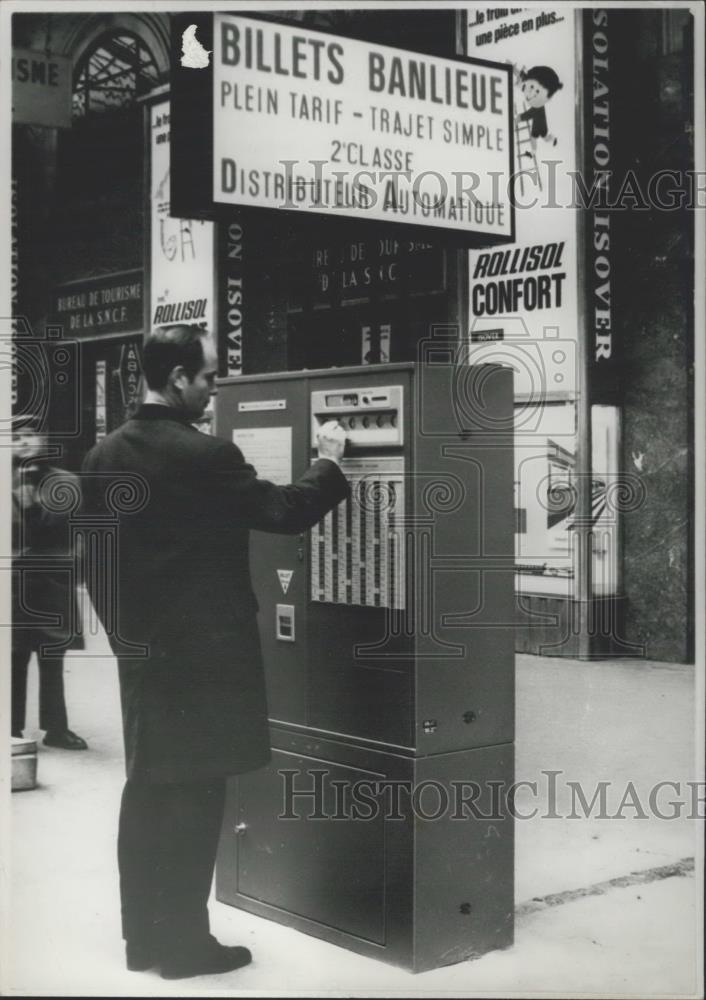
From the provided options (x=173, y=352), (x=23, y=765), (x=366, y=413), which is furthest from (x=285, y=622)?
(x=23, y=765)

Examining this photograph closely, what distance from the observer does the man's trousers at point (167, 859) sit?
407 cm

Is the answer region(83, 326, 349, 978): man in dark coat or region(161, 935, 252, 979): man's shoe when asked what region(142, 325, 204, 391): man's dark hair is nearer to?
region(83, 326, 349, 978): man in dark coat

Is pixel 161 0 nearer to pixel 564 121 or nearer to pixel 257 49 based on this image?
pixel 257 49

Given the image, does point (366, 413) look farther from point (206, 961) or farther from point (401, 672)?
point (206, 961)

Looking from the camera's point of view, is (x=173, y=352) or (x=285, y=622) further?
(x=285, y=622)

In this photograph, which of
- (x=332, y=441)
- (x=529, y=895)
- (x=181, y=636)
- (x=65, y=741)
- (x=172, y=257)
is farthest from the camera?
(x=172, y=257)

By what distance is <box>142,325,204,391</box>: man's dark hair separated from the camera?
162 inches

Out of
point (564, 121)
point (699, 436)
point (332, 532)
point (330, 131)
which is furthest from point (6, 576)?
point (564, 121)

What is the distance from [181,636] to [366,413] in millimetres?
972

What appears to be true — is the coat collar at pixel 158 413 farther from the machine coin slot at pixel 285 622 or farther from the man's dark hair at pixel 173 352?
the machine coin slot at pixel 285 622

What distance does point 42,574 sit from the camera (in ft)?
24.5

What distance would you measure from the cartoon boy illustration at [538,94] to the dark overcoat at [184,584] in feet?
20.8

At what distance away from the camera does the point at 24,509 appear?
7.23 metres

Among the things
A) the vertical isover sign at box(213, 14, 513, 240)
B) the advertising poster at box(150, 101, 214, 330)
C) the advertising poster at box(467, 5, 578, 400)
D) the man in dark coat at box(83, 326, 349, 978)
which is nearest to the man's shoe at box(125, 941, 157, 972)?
the man in dark coat at box(83, 326, 349, 978)
